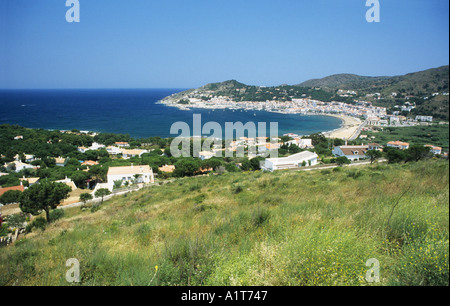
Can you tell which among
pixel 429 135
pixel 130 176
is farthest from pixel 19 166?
pixel 429 135

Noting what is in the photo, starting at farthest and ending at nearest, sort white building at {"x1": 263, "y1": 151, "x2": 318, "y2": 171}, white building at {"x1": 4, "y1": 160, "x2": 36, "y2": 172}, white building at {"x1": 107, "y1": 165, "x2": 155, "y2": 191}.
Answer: white building at {"x1": 4, "y1": 160, "x2": 36, "y2": 172} → white building at {"x1": 107, "y1": 165, "x2": 155, "y2": 191} → white building at {"x1": 263, "y1": 151, "x2": 318, "y2": 171}

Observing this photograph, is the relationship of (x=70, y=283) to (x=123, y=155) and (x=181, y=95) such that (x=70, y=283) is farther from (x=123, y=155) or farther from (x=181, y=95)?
(x=181, y=95)

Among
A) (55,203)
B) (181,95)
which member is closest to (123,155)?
(55,203)

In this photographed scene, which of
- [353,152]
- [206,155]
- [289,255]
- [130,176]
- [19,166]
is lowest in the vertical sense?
[130,176]

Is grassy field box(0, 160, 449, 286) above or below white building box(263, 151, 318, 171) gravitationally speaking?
above

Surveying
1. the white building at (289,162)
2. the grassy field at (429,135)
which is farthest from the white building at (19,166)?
the grassy field at (429,135)

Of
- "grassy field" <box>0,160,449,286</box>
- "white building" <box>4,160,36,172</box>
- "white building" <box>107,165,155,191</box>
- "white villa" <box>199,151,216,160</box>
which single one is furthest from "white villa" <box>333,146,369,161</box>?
"white building" <box>4,160,36,172</box>

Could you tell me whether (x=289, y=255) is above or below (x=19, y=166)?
above

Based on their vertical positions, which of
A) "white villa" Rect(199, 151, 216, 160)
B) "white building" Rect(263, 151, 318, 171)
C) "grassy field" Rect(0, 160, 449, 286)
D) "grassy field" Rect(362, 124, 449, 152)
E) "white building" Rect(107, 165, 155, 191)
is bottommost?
"white building" Rect(107, 165, 155, 191)

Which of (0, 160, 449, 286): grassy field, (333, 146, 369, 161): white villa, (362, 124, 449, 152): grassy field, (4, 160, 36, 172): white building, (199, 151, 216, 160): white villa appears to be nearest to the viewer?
(0, 160, 449, 286): grassy field

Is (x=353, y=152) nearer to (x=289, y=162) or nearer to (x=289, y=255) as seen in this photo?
(x=289, y=162)

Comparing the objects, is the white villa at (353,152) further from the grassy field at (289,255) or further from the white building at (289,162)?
the grassy field at (289,255)

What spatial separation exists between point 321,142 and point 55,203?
3753 centimetres

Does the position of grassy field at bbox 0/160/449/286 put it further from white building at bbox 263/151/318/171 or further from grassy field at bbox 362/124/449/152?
white building at bbox 263/151/318/171
